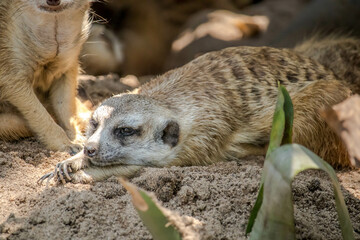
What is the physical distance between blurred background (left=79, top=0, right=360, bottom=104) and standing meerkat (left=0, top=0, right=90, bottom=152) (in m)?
1.15

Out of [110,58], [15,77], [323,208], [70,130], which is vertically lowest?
[110,58]

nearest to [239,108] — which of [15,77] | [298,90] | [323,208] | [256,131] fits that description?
[256,131]

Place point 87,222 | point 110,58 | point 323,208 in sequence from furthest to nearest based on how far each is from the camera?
point 110,58 → point 323,208 → point 87,222

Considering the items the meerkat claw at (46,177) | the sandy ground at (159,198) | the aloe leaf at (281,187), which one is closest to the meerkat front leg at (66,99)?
the sandy ground at (159,198)

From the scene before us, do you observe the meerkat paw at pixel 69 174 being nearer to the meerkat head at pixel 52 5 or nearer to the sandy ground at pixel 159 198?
the sandy ground at pixel 159 198

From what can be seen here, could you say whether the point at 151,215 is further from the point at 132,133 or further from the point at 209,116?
the point at 209,116

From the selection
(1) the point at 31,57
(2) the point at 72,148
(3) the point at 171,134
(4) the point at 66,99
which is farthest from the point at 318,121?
(1) the point at 31,57

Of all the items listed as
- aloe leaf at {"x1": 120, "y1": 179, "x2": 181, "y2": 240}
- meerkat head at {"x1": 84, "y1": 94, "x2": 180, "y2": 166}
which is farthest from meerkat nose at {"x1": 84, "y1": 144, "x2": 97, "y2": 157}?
aloe leaf at {"x1": 120, "y1": 179, "x2": 181, "y2": 240}

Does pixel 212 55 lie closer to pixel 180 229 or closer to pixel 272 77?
pixel 272 77

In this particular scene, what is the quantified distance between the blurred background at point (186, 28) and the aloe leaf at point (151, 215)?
2353mm

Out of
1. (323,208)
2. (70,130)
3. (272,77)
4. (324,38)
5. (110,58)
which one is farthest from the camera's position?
(110,58)

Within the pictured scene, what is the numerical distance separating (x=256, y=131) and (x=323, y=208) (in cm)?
64

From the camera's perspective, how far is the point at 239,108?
8.40 feet

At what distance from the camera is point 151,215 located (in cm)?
146
